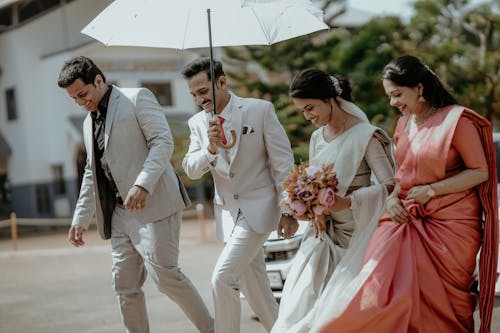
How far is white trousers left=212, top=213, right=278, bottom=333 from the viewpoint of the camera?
5.46 m

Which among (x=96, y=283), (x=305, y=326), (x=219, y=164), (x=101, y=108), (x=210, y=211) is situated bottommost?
(x=210, y=211)

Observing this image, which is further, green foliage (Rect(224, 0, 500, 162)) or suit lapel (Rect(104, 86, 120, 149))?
green foliage (Rect(224, 0, 500, 162))

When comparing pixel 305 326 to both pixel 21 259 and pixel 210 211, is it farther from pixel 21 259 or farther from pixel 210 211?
pixel 210 211

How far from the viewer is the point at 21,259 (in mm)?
18656

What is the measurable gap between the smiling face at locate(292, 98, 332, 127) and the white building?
101 ft

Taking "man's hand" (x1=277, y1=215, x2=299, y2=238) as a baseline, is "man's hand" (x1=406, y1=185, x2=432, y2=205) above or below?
above

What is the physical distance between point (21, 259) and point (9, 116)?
2089cm

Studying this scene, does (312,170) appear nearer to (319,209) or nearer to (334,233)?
(319,209)

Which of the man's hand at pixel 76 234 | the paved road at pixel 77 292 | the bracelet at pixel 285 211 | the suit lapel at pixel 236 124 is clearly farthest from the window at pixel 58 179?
the bracelet at pixel 285 211

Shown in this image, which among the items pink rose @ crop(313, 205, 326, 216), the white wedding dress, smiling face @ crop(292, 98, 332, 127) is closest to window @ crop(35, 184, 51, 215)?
the white wedding dress

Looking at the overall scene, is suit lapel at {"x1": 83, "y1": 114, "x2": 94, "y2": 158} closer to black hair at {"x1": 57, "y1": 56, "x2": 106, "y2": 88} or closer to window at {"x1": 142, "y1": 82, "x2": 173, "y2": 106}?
black hair at {"x1": 57, "y1": 56, "x2": 106, "y2": 88}

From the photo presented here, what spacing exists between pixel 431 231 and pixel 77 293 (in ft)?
25.2

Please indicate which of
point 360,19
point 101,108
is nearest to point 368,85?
point 360,19

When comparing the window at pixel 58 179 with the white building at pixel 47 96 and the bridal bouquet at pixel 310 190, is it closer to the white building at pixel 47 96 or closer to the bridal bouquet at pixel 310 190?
the white building at pixel 47 96
